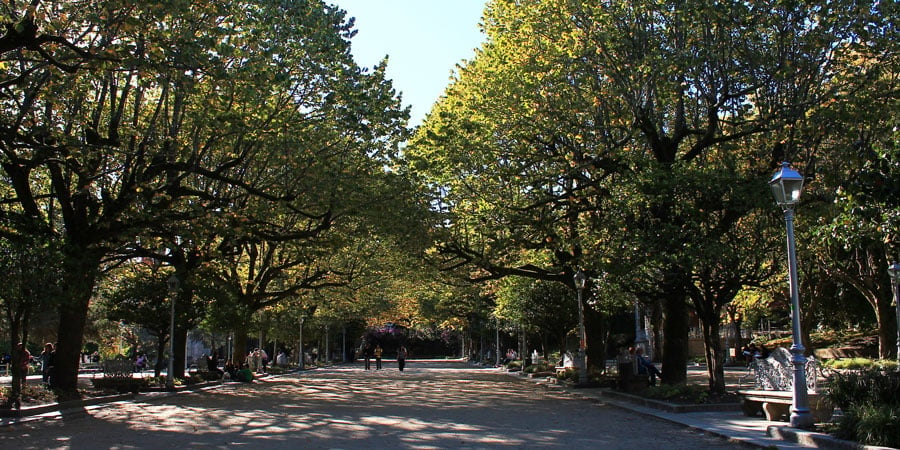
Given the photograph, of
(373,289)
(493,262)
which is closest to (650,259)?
(493,262)

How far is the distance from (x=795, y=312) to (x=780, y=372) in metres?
3.50

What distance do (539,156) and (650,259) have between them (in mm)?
4807

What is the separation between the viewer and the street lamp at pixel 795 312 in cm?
1210

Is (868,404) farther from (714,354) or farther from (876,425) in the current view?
(714,354)

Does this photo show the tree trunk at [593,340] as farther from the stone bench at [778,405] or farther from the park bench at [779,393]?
the stone bench at [778,405]

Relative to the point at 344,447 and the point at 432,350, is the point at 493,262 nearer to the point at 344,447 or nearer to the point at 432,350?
the point at 344,447

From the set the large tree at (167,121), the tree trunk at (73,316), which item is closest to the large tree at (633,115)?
the large tree at (167,121)

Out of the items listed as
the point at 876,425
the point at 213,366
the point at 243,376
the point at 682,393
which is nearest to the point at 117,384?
→ the point at 243,376

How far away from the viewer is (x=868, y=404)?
10.5m

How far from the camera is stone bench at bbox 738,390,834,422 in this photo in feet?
42.3

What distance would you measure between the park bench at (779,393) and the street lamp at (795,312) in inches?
28.8

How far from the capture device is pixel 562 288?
34.4 meters

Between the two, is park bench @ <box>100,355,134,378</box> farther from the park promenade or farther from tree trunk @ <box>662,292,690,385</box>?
tree trunk @ <box>662,292,690,385</box>

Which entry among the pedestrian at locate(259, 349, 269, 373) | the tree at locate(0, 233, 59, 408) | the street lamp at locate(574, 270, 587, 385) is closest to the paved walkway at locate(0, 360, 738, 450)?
the tree at locate(0, 233, 59, 408)
